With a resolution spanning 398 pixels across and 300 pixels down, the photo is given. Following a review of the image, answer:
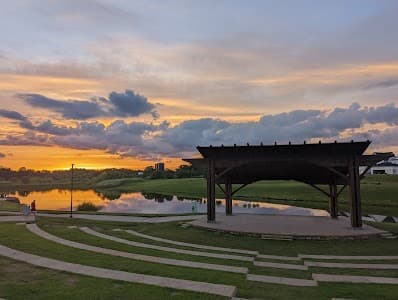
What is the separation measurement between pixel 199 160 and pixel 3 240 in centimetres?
1308

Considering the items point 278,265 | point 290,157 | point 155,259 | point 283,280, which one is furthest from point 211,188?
point 283,280

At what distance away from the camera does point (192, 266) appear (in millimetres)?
11789

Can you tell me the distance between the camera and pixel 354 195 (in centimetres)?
2191

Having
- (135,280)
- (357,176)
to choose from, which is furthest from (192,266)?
(357,176)

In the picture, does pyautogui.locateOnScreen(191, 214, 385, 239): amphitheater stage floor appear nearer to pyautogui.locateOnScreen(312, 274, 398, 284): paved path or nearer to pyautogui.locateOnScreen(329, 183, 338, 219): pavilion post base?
pyautogui.locateOnScreen(329, 183, 338, 219): pavilion post base

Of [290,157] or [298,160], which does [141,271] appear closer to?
[290,157]

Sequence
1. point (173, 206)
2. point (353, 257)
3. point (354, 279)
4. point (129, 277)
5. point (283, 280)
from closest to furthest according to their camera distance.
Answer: point (129, 277)
point (283, 280)
point (354, 279)
point (353, 257)
point (173, 206)

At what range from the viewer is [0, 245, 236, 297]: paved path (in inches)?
358

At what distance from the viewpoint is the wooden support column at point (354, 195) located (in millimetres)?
21844

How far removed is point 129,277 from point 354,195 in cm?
1625

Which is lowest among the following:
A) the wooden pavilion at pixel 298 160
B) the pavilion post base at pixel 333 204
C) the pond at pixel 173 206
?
the pond at pixel 173 206

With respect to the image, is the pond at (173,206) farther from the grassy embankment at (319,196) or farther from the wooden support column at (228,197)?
the wooden support column at (228,197)

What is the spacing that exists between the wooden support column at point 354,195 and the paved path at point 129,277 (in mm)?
15052

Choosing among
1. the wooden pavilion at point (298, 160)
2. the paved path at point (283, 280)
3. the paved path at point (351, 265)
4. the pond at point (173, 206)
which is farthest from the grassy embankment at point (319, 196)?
the paved path at point (283, 280)
